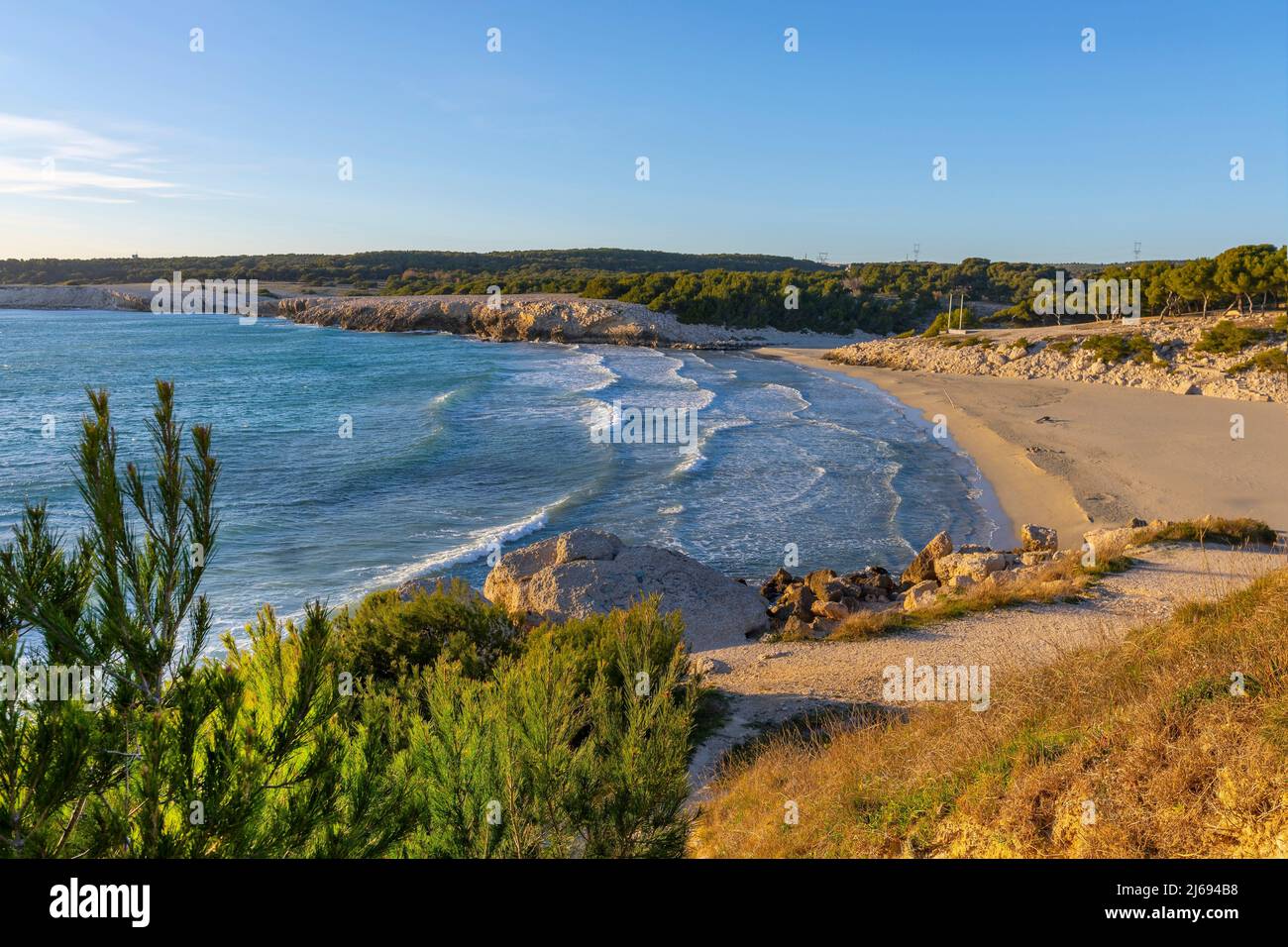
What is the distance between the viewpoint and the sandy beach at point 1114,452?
72.4 ft

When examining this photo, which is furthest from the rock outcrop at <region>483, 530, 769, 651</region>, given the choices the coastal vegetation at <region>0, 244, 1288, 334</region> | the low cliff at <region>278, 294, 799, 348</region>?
the low cliff at <region>278, 294, 799, 348</region>

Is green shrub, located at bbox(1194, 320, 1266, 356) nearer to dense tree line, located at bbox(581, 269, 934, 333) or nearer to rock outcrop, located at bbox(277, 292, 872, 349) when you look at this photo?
rock outcrop, located at bbox(277, 292, 872, 349)

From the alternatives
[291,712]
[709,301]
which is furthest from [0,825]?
[709,301]

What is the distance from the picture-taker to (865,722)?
8.17 meters

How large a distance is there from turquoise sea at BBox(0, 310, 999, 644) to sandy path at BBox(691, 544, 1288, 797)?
5.90m

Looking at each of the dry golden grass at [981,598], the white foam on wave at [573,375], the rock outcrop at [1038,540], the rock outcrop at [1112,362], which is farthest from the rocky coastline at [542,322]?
the dry golden grass at [981,598]

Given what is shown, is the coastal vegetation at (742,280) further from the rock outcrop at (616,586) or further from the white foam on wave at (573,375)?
the rock outcrop at (616,586)

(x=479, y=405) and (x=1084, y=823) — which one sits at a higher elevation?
(x=479, y=405)

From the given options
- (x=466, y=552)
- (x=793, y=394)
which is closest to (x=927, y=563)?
(x=466, y=552)

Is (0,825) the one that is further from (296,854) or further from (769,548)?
(769,548)

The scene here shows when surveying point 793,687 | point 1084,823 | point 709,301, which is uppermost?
point 709,301

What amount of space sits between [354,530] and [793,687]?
13.8 metres

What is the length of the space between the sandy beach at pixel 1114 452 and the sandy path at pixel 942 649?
6.43 metres
